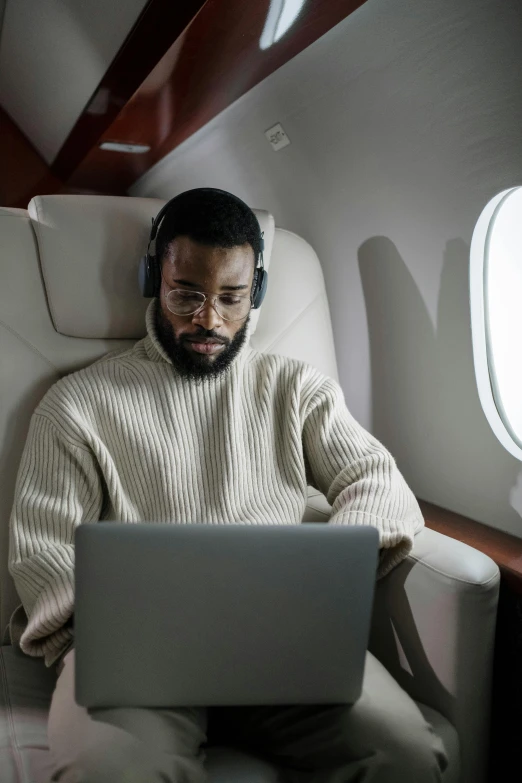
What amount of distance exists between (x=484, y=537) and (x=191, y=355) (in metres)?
0.73

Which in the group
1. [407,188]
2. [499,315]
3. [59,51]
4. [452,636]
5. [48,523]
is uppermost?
[59,51]

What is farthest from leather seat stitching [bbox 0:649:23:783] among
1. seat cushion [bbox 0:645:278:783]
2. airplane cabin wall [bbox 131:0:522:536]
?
airplane cabin wall [bbox 131:0:522:536]

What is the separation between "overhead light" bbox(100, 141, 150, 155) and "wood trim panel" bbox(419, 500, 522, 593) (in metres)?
1.61

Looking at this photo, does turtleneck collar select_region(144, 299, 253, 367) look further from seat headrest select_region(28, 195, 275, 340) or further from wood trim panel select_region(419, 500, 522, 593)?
wood trim panel select_region(419, 500, 522, 593)

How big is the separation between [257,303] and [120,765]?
2.99 ft

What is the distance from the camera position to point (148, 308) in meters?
1.40

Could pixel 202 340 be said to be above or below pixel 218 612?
above

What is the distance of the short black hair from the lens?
1.31 m

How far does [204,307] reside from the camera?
52.4 inches

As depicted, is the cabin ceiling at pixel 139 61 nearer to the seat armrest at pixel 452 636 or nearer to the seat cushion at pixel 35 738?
the seat armrest at pixel 452 636

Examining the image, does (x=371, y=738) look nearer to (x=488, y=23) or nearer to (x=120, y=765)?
(x=120, y=765)

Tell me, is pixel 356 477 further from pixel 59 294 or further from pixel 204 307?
pixel 59 294

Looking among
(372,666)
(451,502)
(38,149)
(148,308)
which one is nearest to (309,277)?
(148,308)

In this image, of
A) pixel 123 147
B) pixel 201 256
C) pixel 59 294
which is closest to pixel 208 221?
pixel 201 256
